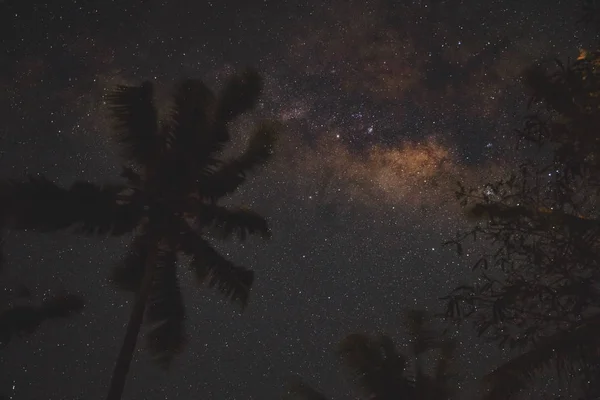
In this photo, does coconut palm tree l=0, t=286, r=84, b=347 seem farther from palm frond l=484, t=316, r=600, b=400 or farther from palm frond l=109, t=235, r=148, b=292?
palm frond l=484, t=316, r=600, b=400

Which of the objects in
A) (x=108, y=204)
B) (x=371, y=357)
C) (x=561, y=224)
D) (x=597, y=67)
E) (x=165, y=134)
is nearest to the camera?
(x=561, y=224)

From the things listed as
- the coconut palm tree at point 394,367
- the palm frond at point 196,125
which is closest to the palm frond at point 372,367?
the coconut palm tree at point 394,367

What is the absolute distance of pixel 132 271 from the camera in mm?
12883

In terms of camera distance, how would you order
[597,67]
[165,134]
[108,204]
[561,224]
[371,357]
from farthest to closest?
[371,357] → [165,134] → [108,204] → [597,67] → [561,224]

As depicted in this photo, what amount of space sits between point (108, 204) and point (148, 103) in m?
2.17

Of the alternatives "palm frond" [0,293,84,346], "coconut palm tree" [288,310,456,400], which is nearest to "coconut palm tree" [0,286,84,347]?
"palm frond" [0,293,84,346]

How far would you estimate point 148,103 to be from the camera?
1216 centimetres

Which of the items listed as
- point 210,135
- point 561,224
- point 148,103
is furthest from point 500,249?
point 148,103

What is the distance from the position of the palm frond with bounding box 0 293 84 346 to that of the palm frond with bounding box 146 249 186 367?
3.88m

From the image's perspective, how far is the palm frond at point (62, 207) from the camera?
10.9 meters

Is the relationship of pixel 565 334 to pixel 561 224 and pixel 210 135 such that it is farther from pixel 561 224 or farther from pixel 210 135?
pixel 210 135

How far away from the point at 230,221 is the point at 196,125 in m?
2.10

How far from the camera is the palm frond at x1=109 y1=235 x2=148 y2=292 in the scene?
1287 cm

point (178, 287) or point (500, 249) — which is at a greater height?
point (178, 287)
